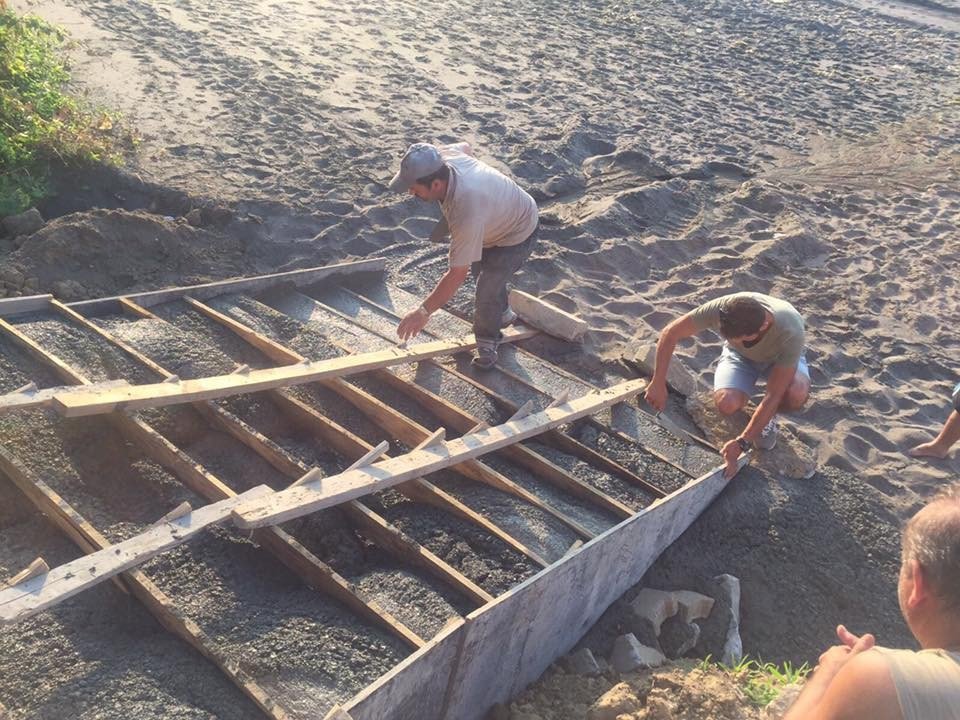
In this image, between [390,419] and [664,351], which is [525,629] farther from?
[664,351]

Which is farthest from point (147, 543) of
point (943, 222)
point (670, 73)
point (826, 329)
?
point (670, 73)

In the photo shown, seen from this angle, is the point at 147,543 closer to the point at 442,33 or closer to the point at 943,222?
the point at 943,222

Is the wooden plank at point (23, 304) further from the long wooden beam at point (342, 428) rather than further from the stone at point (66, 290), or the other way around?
the stone at point (66, 290)

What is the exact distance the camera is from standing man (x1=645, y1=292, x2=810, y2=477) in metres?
4.41

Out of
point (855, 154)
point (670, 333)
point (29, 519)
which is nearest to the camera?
point (29, 519)

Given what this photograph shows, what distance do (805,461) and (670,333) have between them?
A: 3.68 feet

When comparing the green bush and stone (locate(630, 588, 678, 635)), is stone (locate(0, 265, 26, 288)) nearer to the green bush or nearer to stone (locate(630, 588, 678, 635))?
the green bush

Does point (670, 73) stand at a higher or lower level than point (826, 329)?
higher

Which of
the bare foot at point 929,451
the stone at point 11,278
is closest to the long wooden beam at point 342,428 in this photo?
the stone at point 11,278

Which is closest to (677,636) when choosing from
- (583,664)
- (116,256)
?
(583,664)

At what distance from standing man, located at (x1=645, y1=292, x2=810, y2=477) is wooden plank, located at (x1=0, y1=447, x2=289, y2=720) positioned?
275cm

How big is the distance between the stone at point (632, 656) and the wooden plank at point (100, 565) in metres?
1.80

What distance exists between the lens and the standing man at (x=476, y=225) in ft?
13.9

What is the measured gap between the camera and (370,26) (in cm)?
1016
